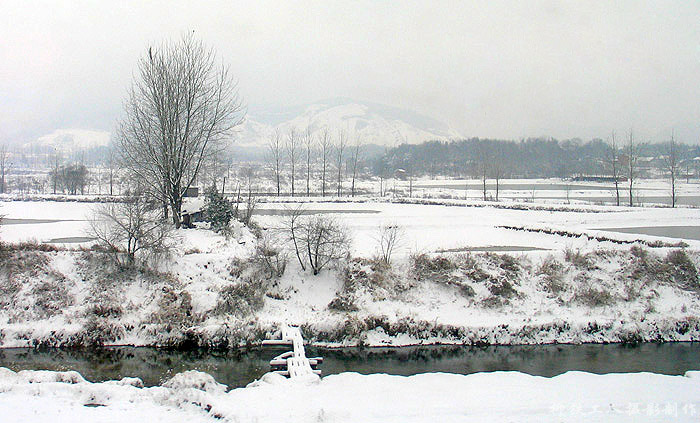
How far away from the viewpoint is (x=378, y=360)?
507 inches

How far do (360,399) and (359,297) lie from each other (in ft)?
20.6

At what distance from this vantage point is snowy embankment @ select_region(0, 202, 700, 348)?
14.1m

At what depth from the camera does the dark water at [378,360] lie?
1181cm

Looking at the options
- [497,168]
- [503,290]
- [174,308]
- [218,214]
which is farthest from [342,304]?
[497,168]

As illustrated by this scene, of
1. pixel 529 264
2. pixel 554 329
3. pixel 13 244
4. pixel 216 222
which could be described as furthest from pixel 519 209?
pixel 13 244

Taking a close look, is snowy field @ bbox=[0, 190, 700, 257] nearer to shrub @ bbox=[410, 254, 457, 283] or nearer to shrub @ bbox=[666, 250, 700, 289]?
shrub @ bbox=[410, 254, 457, 283]

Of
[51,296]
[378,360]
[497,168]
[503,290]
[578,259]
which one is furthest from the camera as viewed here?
[497,168]

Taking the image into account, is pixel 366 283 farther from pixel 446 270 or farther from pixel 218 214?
pixel 218 214

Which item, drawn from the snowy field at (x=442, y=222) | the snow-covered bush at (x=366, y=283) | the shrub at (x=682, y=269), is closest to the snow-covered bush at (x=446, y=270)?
the snow-covered bush at (x=366, y=283)

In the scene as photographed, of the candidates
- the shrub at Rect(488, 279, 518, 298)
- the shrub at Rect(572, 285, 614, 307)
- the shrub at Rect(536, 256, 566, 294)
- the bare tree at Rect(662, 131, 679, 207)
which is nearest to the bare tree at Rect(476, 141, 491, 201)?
the bare tree at Rect(662, 131, 679, 207)

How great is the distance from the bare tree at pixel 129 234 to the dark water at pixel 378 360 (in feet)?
14.0

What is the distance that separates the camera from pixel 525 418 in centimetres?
886

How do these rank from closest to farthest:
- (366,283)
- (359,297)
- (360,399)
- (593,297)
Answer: (360,399)
(359,297)
(593,297)
(366,283)

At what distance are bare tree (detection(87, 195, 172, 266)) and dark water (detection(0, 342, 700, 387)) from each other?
14.0 feet
